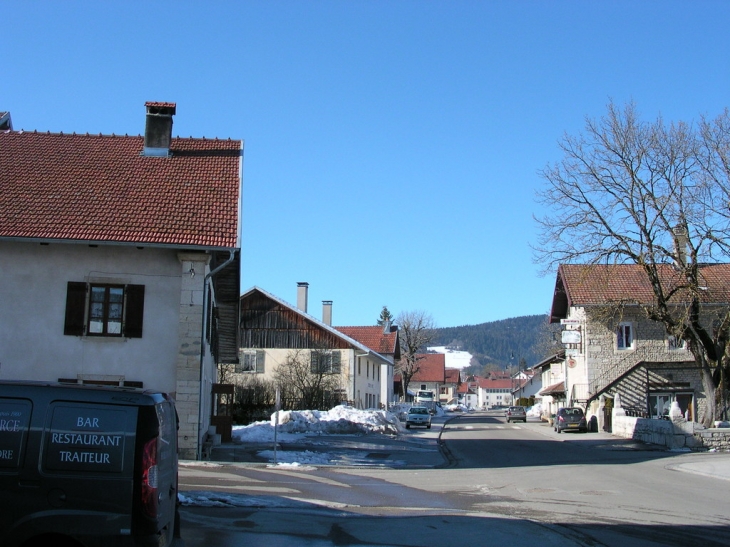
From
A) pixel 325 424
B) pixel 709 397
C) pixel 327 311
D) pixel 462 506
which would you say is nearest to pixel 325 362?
pixel 325 424

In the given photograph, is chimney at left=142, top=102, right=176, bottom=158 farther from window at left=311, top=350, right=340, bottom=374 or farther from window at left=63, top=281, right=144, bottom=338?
window at left=311, top=350, right=340, bottom=374

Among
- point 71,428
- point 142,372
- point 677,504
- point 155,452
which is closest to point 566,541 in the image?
point 677,504

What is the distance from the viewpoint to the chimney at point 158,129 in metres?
24.0

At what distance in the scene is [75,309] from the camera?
1964 cm

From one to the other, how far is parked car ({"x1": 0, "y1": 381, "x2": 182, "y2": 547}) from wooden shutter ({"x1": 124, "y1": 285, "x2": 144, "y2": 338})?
14.0 metres

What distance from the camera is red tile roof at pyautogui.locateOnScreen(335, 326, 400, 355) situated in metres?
71.4

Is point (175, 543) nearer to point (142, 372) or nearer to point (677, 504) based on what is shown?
point (677, 504)

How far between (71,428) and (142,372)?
561 inches

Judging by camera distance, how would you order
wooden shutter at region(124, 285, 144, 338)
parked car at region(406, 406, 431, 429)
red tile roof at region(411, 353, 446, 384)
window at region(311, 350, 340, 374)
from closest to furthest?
wooden shutter at region(124, 285, 144, 338)
window at region(311, 350, 340, 374)
parked car at region(406, 406, 431, 429)
red tile roof at region(411, 353, 446, 384)

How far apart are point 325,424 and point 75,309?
18.3 metres

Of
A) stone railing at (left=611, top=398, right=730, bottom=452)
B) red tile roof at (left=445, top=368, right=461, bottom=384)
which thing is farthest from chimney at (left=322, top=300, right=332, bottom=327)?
red tile roof at (left=445, top=368, right=461, bottom=384)

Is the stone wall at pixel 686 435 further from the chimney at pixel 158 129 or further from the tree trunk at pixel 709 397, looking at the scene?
the chimney at pixel 158 129

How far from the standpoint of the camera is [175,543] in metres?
6.63

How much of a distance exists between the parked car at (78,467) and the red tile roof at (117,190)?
13.7 meters
